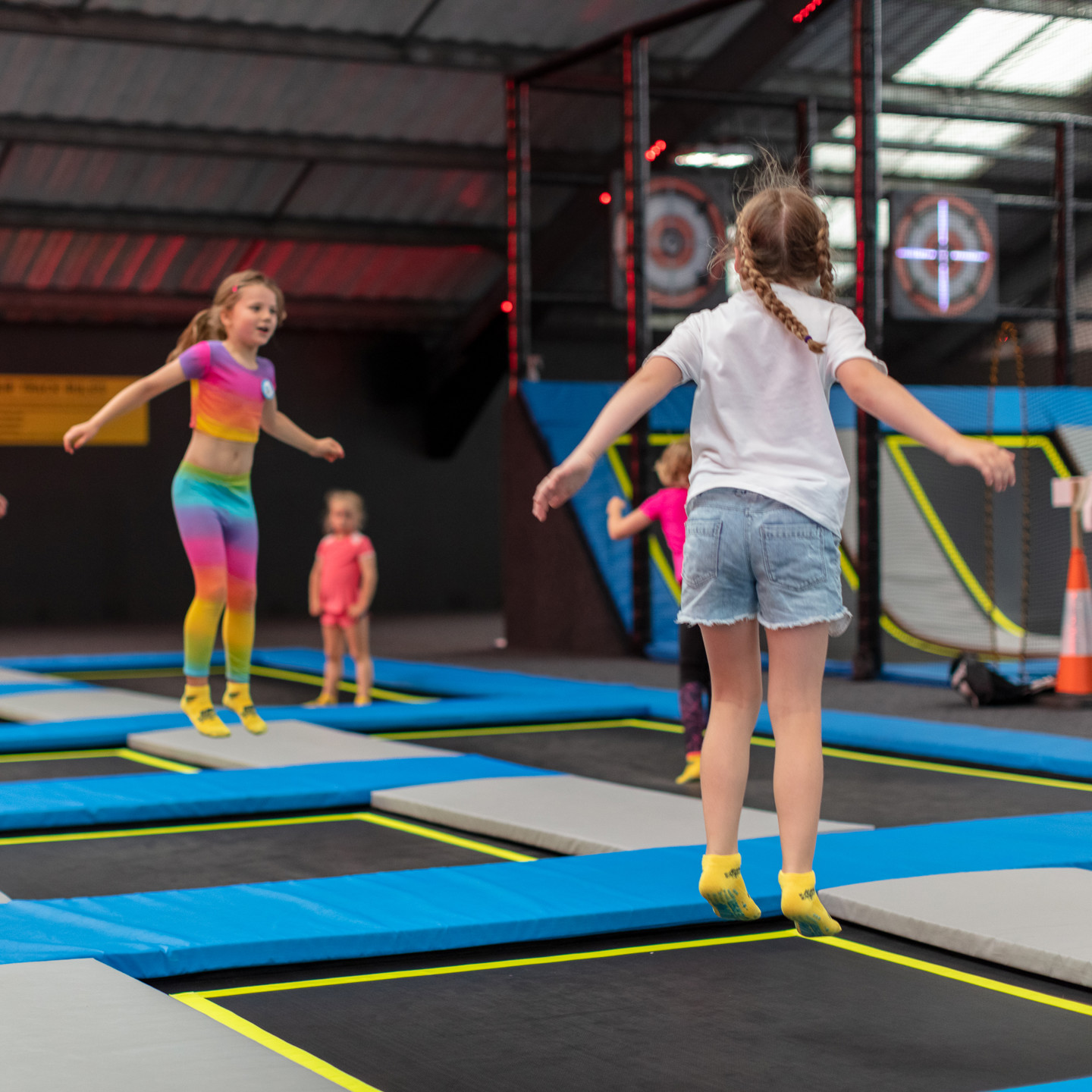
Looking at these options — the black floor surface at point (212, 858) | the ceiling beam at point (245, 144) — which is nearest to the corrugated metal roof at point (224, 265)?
the ceiling beam at point (245, 144)

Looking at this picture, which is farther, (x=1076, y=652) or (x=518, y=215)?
(x=518, y=215)

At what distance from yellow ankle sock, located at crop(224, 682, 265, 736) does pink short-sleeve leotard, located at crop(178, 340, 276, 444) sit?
Answer: 27.7 inches

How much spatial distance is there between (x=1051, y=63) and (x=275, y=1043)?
9.41 m

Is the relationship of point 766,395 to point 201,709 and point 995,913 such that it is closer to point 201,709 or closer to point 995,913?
point 995,913

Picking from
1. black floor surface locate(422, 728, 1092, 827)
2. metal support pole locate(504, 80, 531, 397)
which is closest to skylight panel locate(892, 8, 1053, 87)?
metal support pole locate(504, 80, 531, 397)

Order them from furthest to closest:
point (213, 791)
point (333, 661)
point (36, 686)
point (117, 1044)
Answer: point (36, 686)
point (333, 661)
point (213, 791)
point (117, 1044)

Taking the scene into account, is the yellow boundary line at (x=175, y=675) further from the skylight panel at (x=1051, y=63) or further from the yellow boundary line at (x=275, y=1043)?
the skylight panel at (x=1051, y=63)

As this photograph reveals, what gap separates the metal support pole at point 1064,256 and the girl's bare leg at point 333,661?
15.0 ft

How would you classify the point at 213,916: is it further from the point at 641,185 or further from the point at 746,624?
the point at 641,185

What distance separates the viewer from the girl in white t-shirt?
7.72ft

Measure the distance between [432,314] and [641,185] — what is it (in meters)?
5.39

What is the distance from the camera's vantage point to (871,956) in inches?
97.3

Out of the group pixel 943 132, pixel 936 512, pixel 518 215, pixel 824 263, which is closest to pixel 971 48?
pixel 943 132

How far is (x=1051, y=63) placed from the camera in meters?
9.99
